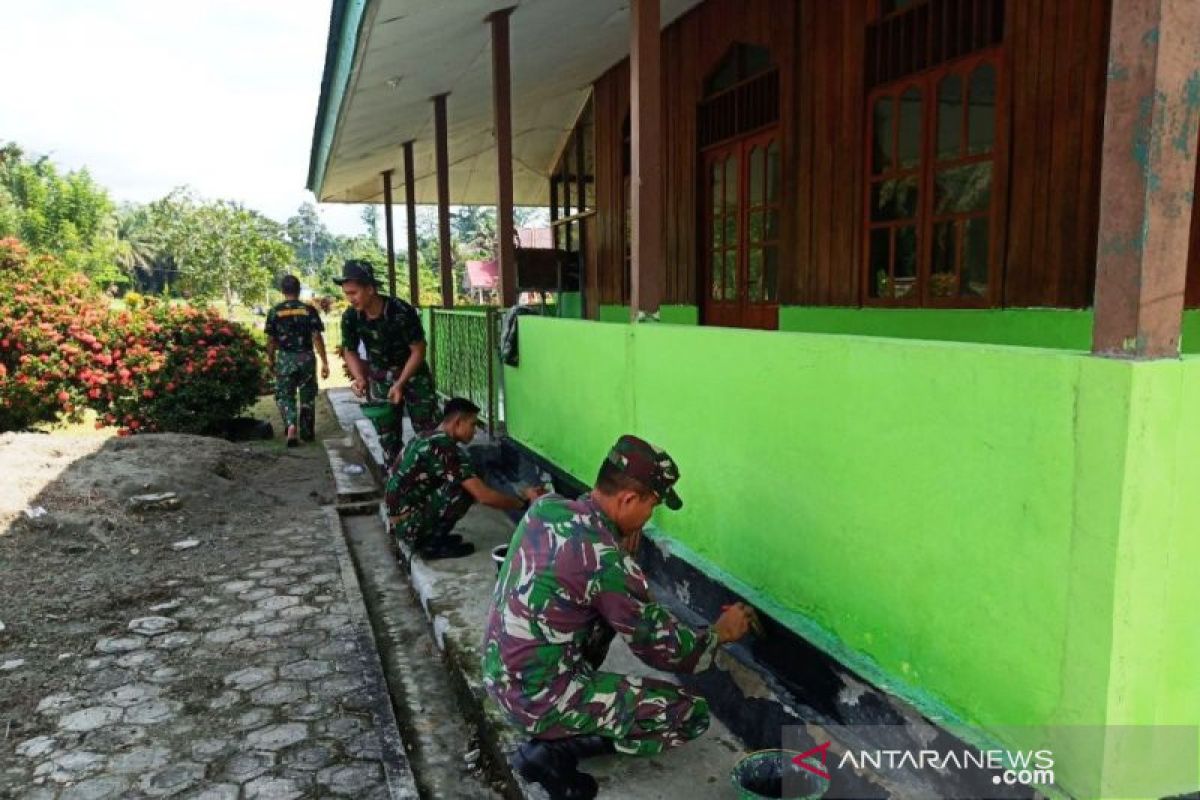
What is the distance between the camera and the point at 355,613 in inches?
172

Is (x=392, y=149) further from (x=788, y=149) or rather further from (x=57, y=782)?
(x=57, y=782)

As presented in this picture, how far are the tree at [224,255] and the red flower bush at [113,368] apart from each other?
100 feet

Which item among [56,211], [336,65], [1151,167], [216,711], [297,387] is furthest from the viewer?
[56,211]

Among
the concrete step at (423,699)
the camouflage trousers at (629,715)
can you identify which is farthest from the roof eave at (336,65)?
the camouflage trousers at (629,715)

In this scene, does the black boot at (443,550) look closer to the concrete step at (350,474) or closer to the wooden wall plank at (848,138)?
the concrete step at (350,474)

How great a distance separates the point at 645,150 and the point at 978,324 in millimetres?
2050

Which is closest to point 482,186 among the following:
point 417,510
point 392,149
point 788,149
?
point 392,149

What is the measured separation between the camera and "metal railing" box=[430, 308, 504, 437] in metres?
6.41

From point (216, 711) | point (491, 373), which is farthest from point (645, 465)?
point (491, 373)

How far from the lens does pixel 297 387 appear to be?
9258 mm

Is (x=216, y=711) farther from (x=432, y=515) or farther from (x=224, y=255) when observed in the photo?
(x=224, y=255)

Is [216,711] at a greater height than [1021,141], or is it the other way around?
[1021,141]

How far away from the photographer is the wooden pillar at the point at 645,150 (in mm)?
3881

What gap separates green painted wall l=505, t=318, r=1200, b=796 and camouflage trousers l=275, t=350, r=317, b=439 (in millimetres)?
6887
